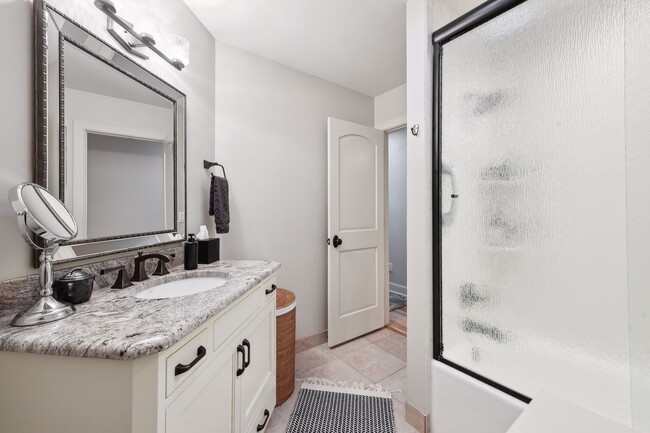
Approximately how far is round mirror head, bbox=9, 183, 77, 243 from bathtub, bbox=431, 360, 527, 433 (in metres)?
1.65

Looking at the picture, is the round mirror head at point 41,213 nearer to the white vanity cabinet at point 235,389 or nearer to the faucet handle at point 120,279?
the faucet handle at point 120,279

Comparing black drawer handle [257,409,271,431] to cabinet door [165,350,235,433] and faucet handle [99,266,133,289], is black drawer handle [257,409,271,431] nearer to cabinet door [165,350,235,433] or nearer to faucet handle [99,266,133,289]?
cabinet door [165,350,235,433]

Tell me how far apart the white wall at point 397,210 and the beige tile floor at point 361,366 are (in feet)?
4.58

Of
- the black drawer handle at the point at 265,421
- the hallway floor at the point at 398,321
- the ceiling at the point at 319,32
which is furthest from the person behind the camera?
the hallway floor at the point at 398,321

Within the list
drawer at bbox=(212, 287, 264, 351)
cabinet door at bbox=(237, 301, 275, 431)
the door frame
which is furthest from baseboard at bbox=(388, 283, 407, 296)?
drawer at bbox=(212, 287, 264, 351)

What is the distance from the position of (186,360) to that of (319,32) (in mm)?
1984

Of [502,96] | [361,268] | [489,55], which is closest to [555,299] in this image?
[502,96]

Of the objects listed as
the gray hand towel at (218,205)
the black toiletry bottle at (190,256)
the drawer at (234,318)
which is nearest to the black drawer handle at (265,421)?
the drawer at (234,318)

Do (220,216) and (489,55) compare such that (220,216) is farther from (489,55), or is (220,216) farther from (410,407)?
(489,55)

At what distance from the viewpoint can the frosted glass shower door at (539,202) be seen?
999 mm

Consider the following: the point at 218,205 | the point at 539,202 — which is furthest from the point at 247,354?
the point at 539,202

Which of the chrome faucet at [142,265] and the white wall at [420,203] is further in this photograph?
the white wall at [420,203]

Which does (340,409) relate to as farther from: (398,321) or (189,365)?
(398,321)

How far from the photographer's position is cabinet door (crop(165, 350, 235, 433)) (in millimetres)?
703
